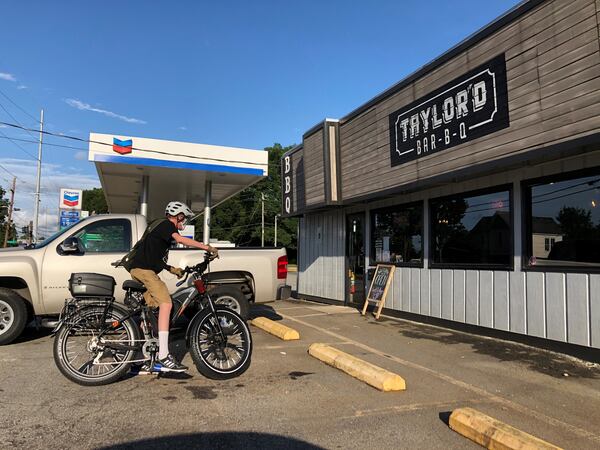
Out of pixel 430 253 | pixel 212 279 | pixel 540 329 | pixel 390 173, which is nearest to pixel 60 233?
pixel 212 279

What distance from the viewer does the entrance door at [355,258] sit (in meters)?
12.1

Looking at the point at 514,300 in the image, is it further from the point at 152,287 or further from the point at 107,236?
the point at 107,236

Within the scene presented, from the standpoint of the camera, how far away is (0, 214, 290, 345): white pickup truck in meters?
7.23

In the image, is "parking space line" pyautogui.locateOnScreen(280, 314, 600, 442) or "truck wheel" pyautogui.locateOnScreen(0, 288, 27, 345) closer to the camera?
"parking space line" pyautogui.locateOnScreen(280, 314, 600, 442)

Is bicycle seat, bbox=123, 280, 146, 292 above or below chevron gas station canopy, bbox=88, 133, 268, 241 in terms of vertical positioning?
below

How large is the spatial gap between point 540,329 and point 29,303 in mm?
7785

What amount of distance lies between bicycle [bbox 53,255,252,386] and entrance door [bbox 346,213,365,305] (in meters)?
6.82

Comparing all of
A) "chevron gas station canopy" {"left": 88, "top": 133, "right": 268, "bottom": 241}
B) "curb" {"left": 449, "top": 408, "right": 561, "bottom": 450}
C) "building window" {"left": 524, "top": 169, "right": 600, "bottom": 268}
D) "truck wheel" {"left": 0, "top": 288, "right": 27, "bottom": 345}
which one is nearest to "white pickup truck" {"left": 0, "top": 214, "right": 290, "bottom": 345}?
"truck wheel" {"left": 0, "top": 288, "right": 27, "bottom": 345}

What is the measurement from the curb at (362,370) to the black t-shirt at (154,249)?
2450mm

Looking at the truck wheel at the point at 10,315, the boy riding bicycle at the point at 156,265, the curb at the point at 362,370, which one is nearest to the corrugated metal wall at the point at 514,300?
the curb at the point at 362,370

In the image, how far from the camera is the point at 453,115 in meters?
7.87

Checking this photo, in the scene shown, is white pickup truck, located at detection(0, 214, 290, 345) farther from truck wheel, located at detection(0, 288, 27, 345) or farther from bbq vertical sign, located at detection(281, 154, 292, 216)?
bbq vertical sign, located at detection(281, 154, 292, 216)

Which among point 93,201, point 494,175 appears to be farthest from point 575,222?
point 93,201

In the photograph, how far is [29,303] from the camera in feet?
24.7
